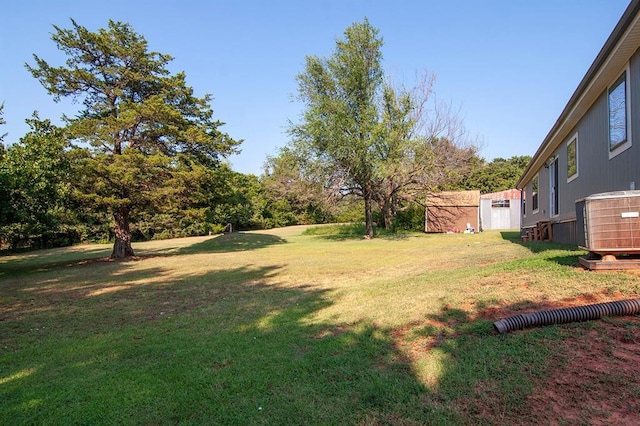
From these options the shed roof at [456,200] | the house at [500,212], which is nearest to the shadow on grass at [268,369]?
the shed roof at [456,200]

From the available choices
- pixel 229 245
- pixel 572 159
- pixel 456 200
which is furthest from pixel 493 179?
pixel 572 159

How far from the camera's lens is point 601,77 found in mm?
7297

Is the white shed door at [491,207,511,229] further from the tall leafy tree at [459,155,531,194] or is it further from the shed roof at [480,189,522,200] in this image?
the tall leafy tree at [459,155,531,194]

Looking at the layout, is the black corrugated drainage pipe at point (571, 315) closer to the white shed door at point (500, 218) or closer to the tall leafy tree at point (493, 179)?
the white shed door at point (500, 218)

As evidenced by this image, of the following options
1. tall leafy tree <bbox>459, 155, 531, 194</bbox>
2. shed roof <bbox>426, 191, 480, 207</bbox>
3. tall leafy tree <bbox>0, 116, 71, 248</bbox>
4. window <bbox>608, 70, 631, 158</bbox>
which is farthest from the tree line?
tall leafy tree <bbox>459, 155, 531, 194</bbox>

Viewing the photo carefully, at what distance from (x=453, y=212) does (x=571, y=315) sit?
94.2ft

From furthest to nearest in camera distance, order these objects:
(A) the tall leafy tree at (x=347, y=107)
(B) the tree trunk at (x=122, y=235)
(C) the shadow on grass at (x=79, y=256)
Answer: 1. (A) the tall leafy tree at (x=347, y=107)
2. (B) the tree trunk at (x=122, y=235)
3. (C) the shadow on grass at (x=79, y=256)

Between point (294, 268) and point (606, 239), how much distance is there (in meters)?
7.49

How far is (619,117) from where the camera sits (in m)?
7.14

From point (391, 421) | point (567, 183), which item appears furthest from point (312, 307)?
point (567, 183)

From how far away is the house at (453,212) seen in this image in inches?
1209

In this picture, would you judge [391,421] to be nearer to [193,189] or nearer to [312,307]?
[312,307]

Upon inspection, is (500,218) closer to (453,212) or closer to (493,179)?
(453,212)

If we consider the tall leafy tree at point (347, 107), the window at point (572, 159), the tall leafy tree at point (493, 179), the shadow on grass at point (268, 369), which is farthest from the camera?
the tall leafy tree at point (493, 179)
